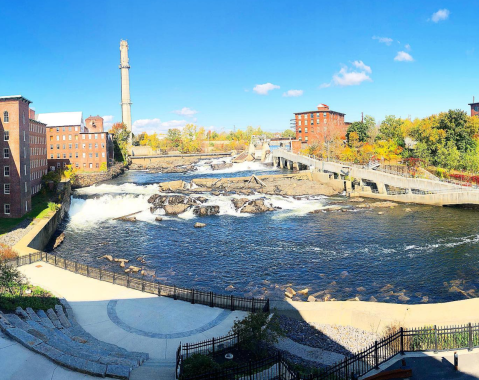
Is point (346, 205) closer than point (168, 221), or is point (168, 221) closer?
point (168, 221)

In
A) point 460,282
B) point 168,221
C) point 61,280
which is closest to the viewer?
point 61,280

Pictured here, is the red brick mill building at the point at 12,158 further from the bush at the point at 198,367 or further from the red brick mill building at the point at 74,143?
the red brick mill building at the point at 74,143

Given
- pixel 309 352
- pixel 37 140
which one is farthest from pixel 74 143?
pixel 309 352

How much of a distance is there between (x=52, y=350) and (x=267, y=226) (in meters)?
35.9

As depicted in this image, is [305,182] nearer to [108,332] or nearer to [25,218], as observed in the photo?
Result: [25,218]

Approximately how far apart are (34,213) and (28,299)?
2923 centimetres

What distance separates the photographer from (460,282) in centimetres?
2959

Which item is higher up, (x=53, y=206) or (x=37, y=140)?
(x=37, y=140)

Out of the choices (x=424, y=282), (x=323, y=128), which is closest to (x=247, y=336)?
(x=424, y=282)

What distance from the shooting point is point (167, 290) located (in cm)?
2492

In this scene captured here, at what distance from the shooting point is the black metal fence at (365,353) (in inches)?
531

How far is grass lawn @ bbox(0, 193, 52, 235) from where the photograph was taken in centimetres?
4115

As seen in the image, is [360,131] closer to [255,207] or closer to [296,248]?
[255,207]

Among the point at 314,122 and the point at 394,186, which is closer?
the point at 394,186
